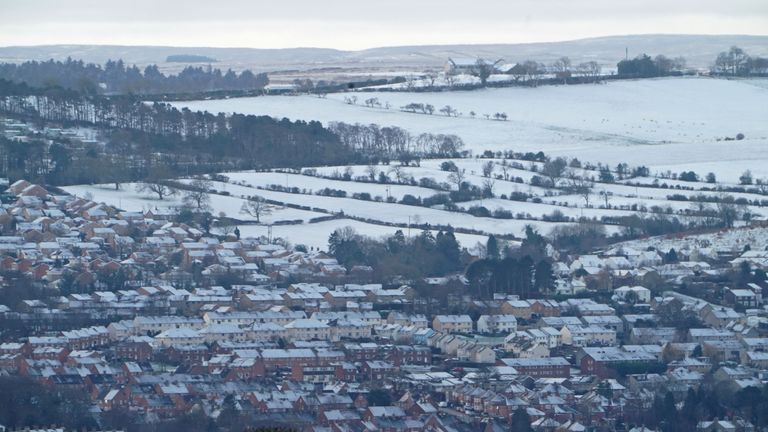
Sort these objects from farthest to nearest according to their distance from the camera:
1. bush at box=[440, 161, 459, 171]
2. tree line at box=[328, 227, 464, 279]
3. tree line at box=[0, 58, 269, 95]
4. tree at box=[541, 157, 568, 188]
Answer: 1. tree line at box=[0, 58, 269, 95]
2. bush at box=[440, 161, 459, 171]
3. tree at box=[541, 157, 568, 188]
4. tree line at box=[328, 227, 464, 279]

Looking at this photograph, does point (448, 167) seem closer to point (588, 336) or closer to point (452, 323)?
point (452, 323)

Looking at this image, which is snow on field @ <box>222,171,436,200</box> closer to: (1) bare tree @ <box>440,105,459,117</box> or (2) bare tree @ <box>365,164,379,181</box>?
(2) bare tree @ <box>365,164,379,181</box>

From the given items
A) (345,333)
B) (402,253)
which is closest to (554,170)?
(402,253)

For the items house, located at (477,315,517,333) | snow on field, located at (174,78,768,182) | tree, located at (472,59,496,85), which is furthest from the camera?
tree, located at (472,59,496,85)

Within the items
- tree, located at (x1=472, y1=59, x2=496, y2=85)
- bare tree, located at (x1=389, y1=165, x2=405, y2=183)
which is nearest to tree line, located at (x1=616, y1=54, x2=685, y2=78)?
tree, located at (x1=472, y1=59, x2=496, y2=85)

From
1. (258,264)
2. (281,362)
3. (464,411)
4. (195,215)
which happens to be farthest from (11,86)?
(464,411)

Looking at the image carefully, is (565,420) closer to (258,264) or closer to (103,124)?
(258,264)

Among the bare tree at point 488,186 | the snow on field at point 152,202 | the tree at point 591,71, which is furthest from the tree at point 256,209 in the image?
the tree at point 591,71
